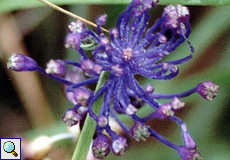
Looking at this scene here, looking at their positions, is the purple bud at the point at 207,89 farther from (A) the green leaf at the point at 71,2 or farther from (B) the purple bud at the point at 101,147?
(A) the green leaf at the point at 71,2

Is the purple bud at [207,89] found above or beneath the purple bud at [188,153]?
above

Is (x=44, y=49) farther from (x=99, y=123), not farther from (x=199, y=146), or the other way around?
(x=99, y=123)

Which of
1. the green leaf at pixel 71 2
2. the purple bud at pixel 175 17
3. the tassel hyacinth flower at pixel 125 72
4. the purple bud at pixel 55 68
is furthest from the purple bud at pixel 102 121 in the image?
the green leaf at pixel 71 2

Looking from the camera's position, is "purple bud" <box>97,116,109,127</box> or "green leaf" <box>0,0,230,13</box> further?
"green leaf" <box>0,0,230,13</box>

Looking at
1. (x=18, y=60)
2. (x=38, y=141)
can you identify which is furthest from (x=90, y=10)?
(x=18, y=60)

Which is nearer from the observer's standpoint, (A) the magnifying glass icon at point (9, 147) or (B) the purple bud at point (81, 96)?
(B) the purple bud at point (81, 96)

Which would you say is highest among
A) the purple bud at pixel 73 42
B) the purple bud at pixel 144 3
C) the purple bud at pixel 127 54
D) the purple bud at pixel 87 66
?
the purple bud at pixel 144 3

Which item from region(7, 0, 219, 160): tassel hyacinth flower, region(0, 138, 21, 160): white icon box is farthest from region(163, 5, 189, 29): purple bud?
region(0, 138, 21, 160): white icon box

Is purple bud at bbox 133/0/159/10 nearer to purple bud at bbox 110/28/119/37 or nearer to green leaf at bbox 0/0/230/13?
purple bud at bbox 110/28/119/37
